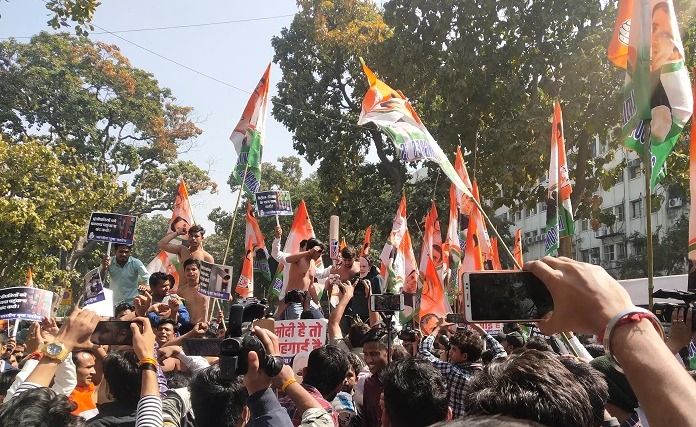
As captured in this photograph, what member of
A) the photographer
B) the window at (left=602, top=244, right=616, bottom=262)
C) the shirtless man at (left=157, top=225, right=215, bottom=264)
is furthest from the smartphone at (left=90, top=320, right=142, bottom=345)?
the window at (left=602, top=244, right=616, bottom=262)

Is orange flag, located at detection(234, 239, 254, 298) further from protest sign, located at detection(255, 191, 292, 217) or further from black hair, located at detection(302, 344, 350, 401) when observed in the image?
black hair, located at detection(302, 344, 350, 401)

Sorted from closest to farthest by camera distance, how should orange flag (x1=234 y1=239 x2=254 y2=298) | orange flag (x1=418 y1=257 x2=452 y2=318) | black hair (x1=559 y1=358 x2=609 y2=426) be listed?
black hair (x1=559 y1=358 x2=609 y2=426)
orange flag (x1=418 y1=257 x2=452 y2=318)
orange flag (x1=234 y1=239 x2=254 y2=298)

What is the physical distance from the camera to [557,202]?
24.9 ft

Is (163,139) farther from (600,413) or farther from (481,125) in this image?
(600,413)

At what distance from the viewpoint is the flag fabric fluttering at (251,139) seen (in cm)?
916

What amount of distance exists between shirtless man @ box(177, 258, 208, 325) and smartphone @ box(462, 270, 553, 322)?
5.90 m

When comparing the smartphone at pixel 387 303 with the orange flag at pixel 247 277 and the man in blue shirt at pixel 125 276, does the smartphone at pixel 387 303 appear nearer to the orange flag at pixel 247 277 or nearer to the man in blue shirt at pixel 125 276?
the man in blue shirt at pixel 125 276

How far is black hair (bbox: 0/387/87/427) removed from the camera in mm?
2518

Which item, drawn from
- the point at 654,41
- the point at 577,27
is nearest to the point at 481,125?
the point at 577,27

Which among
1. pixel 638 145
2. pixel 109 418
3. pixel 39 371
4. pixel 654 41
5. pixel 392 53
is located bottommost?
pixel 109 418

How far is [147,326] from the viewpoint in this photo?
276 centimetres

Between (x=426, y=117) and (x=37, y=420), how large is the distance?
55.1 feet

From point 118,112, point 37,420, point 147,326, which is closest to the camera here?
point 37,420

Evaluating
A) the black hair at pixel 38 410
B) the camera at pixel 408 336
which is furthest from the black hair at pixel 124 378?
the camera at pixel 408 336
